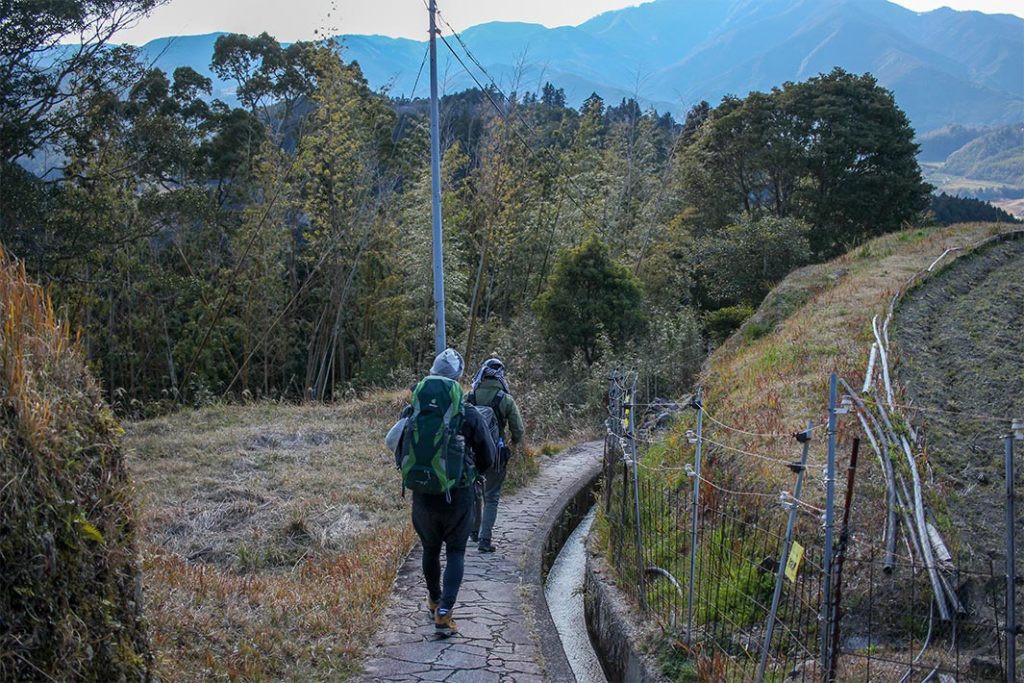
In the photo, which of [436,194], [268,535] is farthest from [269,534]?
[436,194]

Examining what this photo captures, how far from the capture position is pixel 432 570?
564 cm

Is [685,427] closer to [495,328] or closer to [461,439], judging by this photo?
[461,439]

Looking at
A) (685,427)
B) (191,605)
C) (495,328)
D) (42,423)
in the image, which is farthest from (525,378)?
(42,423)

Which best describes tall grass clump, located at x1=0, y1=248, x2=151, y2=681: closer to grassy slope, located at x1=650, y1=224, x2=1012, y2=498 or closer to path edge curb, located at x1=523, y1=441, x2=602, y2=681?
path edge curb, located at x1=523, y1=441, x2=602, y2=681

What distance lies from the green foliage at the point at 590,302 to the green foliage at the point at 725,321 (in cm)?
284

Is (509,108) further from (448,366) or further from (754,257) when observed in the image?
(448,366)

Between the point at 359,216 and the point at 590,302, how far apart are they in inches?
234

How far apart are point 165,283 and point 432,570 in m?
12.2

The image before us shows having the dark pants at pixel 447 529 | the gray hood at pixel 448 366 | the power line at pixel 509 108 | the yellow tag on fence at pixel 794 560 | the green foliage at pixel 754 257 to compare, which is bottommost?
the dark pants at pixel 447 529

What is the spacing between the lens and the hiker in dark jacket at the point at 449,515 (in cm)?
535

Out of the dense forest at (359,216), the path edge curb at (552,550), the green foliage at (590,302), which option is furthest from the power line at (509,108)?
the path edge curb at (552,550)

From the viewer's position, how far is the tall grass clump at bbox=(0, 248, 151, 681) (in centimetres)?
319

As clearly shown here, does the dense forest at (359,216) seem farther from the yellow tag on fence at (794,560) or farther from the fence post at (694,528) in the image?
the yellow tag on fence at (794,560)

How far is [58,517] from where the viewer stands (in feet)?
11.4
